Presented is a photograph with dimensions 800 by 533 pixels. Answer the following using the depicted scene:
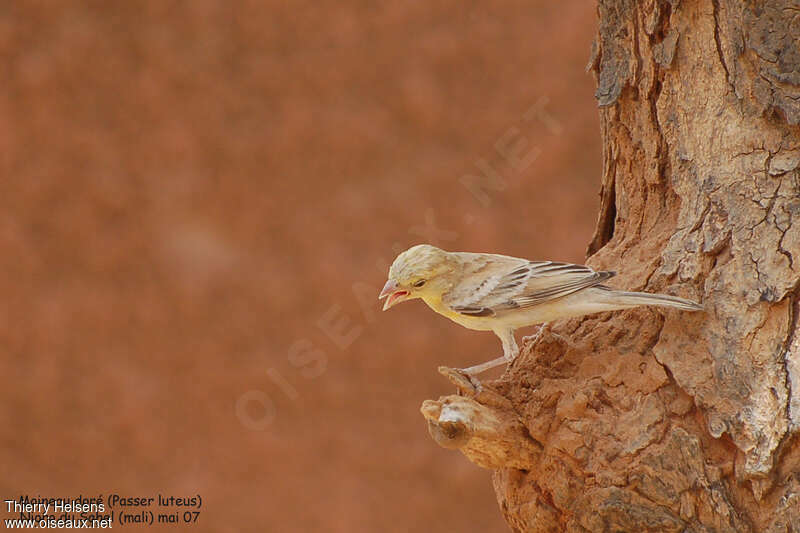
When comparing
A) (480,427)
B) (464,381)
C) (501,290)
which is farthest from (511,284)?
(480,427)

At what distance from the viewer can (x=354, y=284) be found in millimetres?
4203

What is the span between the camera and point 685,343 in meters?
2.04

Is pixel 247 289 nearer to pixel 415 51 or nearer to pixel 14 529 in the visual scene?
pixel 415 51

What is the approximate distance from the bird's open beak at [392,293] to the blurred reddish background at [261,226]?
1904mm

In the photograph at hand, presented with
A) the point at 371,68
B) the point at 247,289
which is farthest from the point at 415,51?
the point at 247,289

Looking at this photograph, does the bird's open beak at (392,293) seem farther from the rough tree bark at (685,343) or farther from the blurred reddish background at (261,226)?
the blurred reddish background at (261,226)

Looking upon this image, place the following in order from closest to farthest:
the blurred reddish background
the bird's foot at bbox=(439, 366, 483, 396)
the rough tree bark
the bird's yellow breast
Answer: the rough tree bark → the bird's foot at bbox=(439, 366, 483, 396) → the bird's yellow breast → the blurred reddish background

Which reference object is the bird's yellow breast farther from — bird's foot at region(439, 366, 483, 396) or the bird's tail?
the bird's tail

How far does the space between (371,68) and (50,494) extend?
8.74 ft

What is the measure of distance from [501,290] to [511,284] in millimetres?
30

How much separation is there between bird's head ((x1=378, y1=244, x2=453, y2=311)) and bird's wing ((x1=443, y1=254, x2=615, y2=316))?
0.04m

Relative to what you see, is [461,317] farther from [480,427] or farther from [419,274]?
[480,427]

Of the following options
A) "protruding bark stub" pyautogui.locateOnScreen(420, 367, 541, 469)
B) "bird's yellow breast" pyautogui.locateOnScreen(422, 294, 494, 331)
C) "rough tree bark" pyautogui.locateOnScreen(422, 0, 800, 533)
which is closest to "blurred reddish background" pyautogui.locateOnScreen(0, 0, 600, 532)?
"rough tree bark" pyautogui.locateOnScreen(422, 0, 800, 533)

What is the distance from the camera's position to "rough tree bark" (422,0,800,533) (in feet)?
6.18
